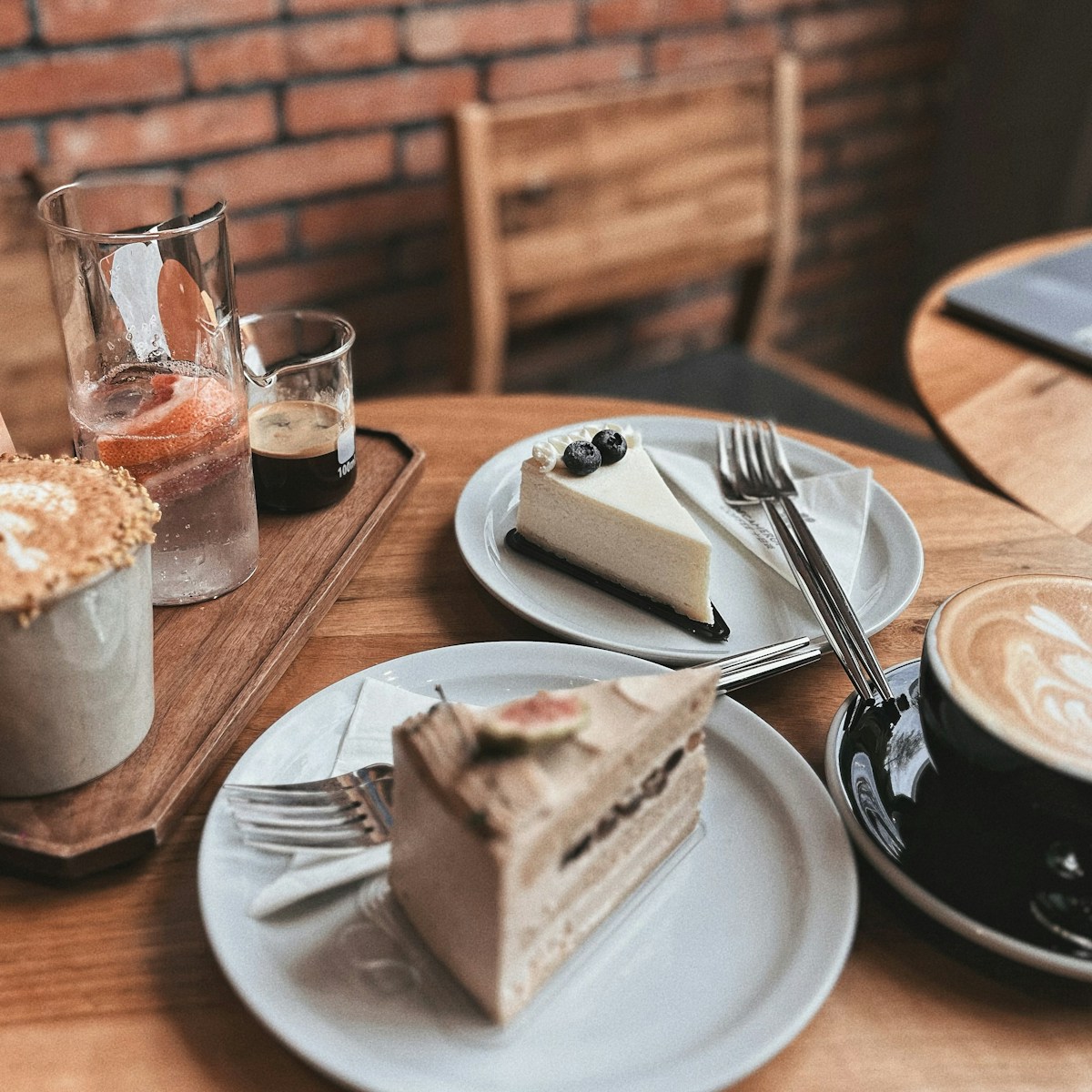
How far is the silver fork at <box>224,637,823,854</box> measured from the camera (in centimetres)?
58

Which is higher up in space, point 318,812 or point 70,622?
point 70,622

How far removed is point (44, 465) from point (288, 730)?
212mm

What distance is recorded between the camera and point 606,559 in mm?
867

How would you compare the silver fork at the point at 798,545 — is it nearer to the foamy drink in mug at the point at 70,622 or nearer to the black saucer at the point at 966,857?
the black saucer at the point at 966,857

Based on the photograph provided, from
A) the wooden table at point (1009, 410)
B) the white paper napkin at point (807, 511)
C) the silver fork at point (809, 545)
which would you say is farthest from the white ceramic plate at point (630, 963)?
the wooden table at point (1009, 410)

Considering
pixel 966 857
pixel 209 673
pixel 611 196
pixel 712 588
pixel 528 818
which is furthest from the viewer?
pixel 611 196

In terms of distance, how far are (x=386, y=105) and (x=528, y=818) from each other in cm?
146

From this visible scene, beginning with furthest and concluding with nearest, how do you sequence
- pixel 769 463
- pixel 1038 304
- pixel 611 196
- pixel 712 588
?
pixel 611 196 < pixel 1038 304 < pixel 769 463 < pixel 712 588

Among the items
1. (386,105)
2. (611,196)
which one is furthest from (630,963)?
(386,105)

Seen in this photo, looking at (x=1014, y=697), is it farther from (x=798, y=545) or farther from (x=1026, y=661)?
(x=798, y=545)

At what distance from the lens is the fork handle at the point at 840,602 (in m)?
0.71

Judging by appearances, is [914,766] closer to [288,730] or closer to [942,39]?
[288,730]

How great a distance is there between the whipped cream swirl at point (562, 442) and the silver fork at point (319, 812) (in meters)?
0.35

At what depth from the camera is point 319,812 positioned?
1.94ft
